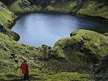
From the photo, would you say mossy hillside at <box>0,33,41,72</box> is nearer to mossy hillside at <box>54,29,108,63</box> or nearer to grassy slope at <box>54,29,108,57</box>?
mossy hillside at <box>54,29,108,63</box>

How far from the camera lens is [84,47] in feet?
413

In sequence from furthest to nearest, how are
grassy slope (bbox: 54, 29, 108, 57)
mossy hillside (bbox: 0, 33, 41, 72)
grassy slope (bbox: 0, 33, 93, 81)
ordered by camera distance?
grassy slope (bbox: 54, 29, 108, 57) → mossy hillside (bbox: 0, 33, 41, 72) → grassy slope (bbox: 0, 33, 93, 81)

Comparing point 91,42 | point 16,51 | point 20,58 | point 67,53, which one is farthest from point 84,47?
point 20,58

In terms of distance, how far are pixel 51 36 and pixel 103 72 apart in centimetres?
13053

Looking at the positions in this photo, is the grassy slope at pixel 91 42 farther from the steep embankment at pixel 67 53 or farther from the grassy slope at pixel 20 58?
the grassy slope at pixel 20 58

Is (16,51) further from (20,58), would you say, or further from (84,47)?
(84,47)

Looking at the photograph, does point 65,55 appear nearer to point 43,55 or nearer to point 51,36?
point 43,55

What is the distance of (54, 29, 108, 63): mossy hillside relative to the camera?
12231cm

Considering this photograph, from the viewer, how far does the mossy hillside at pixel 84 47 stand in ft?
401

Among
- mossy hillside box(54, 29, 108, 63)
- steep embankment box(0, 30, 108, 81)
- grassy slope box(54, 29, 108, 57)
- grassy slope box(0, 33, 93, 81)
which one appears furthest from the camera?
grassy slope box(54, 29, 108, 57)

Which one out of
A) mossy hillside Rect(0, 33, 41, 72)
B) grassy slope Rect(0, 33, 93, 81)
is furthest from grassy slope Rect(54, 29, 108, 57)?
grassy slope Rect(0, 33, 93, 81)

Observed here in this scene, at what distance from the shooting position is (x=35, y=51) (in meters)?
136

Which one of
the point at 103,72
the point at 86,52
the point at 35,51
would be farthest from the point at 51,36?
the point at 103,72

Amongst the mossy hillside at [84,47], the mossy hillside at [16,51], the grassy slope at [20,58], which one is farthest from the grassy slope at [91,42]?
the grassy slope at [20,58]
